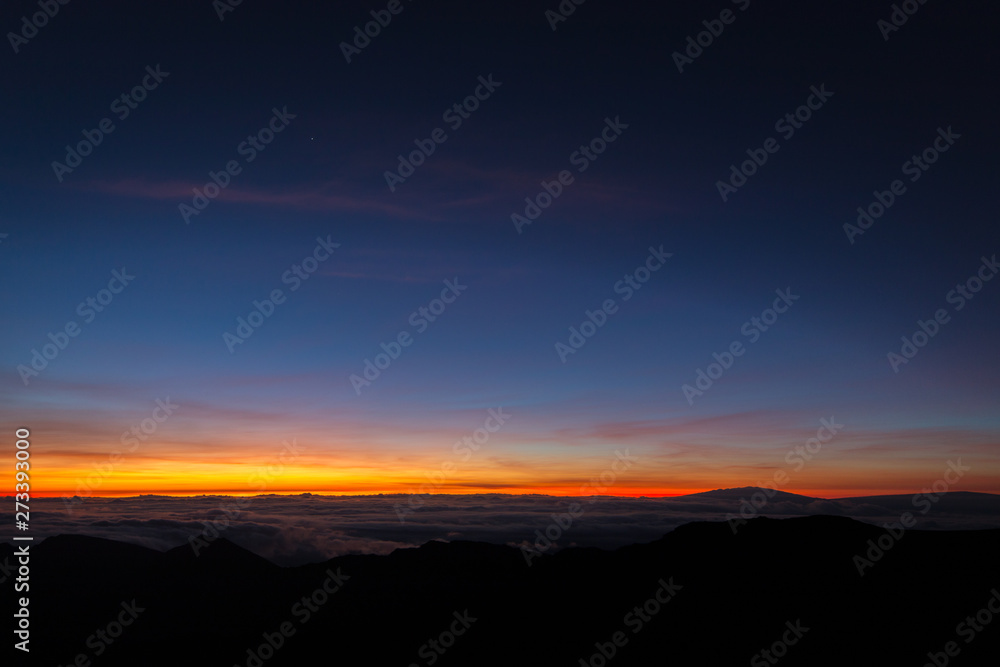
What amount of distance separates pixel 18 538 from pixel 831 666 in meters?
223

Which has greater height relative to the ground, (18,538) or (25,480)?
(25,480)

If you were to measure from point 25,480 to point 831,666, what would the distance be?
224m

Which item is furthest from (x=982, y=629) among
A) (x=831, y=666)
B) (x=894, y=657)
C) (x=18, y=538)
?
(x=18, y=538)

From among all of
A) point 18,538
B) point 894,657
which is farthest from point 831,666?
point 18,538

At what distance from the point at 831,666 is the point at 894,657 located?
Result: 17.6 metres

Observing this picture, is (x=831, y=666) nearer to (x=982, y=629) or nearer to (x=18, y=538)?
(x=982, y=629)

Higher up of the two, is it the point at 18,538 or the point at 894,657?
the point at 18,538

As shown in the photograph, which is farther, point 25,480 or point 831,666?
point 831,666

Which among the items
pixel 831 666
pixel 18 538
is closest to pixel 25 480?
pixel 18 538

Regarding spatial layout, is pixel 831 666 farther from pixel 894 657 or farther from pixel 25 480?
pixel 25 480

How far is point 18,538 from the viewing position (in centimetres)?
4019

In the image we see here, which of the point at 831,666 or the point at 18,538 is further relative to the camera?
the point at 831,666

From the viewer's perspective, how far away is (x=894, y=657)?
19100cm

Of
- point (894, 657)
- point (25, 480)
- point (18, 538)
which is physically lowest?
point (894, 657)
